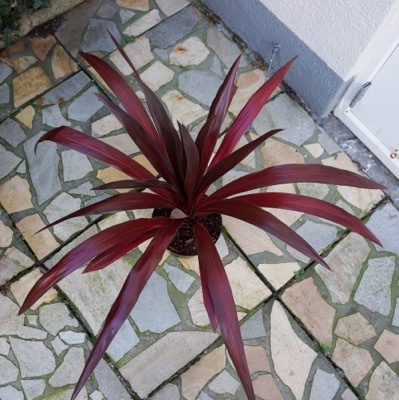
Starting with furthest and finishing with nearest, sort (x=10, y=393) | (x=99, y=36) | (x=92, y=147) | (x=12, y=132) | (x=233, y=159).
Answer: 1. (x=99, y=36)
2. (x=12, y=132)
3. (x=10, y=393)
4. (x=92, y=147)
5. (x=233, y=159)

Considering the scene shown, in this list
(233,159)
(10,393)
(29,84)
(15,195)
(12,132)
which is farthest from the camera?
(29,84)

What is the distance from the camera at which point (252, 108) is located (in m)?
2.10

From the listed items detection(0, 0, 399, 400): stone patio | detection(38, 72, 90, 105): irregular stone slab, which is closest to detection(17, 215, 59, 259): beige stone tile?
detection(0, 0, 399, 400): stone patio

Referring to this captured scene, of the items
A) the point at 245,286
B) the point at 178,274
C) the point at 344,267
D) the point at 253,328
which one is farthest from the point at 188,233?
the point at 344,267

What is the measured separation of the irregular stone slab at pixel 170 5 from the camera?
9.93 ft

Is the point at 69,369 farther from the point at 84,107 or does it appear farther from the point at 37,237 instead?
the point at 84,107

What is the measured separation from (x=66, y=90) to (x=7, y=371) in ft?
4.51

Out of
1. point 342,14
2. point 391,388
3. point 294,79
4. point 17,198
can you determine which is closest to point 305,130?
point 294,79

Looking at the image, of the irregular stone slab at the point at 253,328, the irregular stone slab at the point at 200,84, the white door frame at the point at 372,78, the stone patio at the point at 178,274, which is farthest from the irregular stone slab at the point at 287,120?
the irregular stone slab at the point at 253,328

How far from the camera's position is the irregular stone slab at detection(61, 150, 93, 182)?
8.75 feet

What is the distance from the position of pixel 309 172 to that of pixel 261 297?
79cm

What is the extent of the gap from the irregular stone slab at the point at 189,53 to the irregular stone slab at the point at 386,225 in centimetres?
119

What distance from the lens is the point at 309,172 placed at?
190 cm

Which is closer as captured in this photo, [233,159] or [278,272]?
[233,159]
